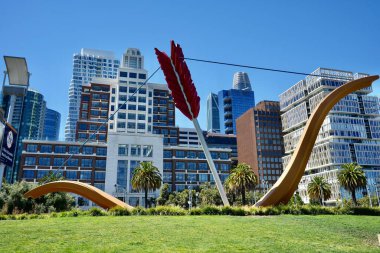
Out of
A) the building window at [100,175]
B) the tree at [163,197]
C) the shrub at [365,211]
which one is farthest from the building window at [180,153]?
the shrub at [365,211]

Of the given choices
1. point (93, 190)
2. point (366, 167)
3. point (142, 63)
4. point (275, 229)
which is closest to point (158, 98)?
point (142, 63)

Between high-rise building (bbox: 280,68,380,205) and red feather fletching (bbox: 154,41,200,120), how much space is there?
71313 millimetres

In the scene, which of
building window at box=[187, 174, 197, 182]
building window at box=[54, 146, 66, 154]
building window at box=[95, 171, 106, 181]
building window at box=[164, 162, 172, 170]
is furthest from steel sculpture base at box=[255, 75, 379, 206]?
building window at box=[54, 146, 66, 154]

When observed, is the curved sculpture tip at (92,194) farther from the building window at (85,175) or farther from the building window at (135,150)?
the building window at (85,175)

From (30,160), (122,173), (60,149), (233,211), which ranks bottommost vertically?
(233,211)

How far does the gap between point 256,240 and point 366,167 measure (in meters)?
95.2

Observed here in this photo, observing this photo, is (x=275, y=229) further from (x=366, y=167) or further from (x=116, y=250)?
(x=366, y=167)

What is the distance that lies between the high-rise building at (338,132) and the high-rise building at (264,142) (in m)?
14.8

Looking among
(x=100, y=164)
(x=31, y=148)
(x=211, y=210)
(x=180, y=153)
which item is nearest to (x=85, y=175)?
(x=100, y=164)

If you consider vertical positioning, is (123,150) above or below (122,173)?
above

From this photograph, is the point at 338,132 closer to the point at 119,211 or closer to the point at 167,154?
the point at 167,154

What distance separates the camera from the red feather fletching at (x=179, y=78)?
72.2 ft

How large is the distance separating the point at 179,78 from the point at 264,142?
10859 centimetres

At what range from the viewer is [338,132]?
92.2 meters
